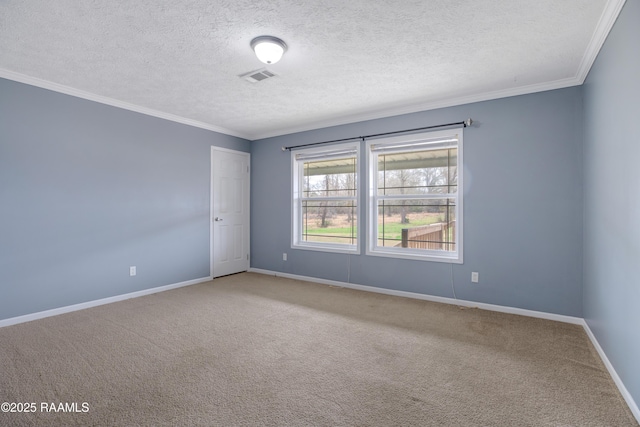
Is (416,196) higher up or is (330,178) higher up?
(330,178)

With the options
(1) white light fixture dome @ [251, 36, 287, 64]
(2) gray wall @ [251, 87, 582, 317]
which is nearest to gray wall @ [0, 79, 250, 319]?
(1) white light fixture dome @ [251, 36, 287, 64]

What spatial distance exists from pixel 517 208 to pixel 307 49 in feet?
8.93

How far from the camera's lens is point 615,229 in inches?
84.9

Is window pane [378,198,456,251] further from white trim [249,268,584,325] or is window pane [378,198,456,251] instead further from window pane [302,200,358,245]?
white trim [249,268,584,325]

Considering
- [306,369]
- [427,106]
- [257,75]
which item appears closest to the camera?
[306,369]

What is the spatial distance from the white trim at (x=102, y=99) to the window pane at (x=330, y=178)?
60.7 inches

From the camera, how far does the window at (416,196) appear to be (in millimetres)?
3893

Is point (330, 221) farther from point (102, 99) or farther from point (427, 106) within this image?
point (102, 99)

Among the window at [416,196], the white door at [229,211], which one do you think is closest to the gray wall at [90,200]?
the white door at [229,211]

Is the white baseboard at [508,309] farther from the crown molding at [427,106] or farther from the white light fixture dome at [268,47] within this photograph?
the white light fixture dome at [268,47]

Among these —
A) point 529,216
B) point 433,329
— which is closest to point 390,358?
point 433,329

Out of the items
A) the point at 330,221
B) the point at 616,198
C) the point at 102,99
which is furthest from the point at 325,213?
the point at 616,198

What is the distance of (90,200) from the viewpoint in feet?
12.1

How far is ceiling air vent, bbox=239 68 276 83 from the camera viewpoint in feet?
9.98
